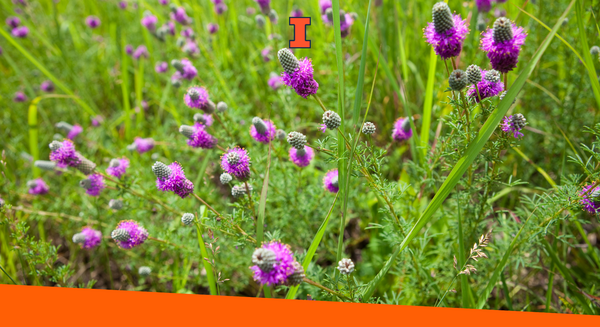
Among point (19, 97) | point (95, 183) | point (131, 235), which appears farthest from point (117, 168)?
point (19, 97)

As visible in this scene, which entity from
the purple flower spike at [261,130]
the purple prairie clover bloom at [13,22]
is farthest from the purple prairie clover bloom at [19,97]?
the purple flower spike at [261,130]

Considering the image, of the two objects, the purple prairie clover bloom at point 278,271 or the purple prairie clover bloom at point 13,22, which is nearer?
the purple prairie clover bloom at point 278,271

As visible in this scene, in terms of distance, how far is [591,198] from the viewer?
128 centimetres

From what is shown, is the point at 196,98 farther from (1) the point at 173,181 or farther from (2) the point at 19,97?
(2) the point at 19,97

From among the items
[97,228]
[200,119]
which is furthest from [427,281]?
[97,228]

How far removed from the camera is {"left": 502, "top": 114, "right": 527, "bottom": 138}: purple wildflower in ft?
4.15

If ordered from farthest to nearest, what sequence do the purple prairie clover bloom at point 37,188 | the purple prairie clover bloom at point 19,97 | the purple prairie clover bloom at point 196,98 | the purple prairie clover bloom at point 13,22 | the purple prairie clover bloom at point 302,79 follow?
the purple prairie clover bloom at point 13,22 < the purple prairie clover bloom at point 19,97 < the purple prairie clover bloom at point 37,188 < the purple prairie clover bloom at point 196,98 < the purple prairie clover bloom at point 302,79

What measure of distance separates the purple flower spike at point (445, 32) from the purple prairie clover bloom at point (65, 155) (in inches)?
76.7

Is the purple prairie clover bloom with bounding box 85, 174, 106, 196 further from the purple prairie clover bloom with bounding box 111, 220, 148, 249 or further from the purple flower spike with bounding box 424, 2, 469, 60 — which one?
the purple flower spike with bounding box 424, 2, 469, 60

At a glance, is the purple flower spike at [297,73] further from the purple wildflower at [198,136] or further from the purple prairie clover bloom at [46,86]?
the purple prairie clover bloom at [46,86]

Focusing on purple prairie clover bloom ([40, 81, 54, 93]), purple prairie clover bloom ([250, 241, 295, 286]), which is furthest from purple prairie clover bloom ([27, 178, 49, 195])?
purple prairie clover bloom ([250, 241, 295, 286])

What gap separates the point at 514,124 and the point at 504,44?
1.02 ft

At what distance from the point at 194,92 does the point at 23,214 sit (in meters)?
2.30

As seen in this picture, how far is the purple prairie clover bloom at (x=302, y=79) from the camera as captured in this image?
126cm
